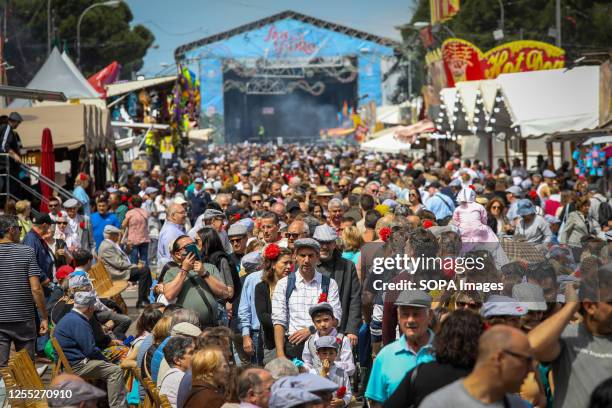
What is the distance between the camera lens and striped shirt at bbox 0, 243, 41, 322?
8383 mm

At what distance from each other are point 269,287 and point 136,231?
8421 mm

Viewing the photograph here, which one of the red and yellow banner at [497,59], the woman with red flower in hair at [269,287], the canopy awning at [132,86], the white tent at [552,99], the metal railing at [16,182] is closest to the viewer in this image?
the woman with red flower in hair at [269,287]

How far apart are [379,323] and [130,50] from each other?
6554 centimetres

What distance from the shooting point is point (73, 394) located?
4.39m

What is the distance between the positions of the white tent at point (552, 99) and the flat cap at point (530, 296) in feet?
60.1

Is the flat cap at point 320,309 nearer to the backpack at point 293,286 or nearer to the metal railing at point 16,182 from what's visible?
the backpack at point 293,286

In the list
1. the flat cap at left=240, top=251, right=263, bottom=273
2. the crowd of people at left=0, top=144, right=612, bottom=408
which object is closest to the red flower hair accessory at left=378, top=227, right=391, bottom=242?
the crowd of people at left=0, top=144, right=612, bottom=408

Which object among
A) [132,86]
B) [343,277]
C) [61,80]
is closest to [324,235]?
[343,277]

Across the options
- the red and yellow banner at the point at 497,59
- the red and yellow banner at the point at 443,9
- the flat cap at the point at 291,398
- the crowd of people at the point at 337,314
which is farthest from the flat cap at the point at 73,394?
the red and yellow banner at the point at 443,9

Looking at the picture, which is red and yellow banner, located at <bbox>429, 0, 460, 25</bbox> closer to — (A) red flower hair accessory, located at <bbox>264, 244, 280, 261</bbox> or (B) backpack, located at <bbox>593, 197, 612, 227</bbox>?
(B) backpack, located at <bbox>593, 197, 612, 227</bbox>

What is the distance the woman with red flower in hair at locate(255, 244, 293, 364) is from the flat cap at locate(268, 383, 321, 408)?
347 centimetres

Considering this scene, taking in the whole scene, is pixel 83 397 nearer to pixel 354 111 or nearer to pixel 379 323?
pixel 379 323

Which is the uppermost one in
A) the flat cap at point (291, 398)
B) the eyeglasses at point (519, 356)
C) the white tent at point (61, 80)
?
the white tent at point (61, 80)

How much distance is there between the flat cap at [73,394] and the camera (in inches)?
172
